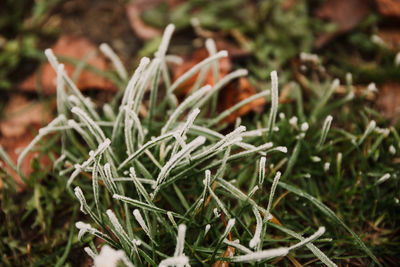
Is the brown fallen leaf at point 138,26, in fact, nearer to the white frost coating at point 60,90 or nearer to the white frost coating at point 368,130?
the white frost coating at point 60,90

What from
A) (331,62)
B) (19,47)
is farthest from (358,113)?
(19,47)

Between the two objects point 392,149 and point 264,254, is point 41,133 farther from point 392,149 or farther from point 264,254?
point 392,149

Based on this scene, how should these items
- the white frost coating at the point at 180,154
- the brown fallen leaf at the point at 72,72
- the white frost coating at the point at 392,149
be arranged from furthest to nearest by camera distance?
the brown fallen leaf at the point at 72,72
the white frost coating at the point at 392,149
the white frost coating at the point at 180,154

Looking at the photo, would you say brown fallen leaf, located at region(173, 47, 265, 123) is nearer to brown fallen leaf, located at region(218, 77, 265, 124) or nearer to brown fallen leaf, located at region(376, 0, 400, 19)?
brown fallen leaf, located at region(218, 77, 265, 124)

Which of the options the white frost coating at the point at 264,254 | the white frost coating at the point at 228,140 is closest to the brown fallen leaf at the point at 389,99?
the white frost coating at the point at 228,140

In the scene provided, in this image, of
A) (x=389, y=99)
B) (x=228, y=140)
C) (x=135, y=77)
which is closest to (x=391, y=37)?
(x=389, y=99)

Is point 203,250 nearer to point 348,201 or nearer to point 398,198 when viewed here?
point 348,201
